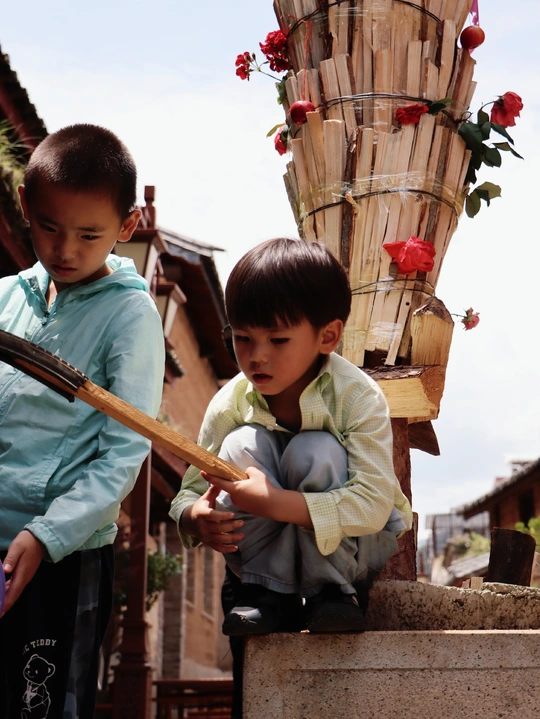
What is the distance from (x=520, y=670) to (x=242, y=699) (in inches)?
24.2

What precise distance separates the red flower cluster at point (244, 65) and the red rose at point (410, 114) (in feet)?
2.54

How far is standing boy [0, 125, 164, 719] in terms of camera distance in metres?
1.95

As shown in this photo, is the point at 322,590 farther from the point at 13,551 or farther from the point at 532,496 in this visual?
the point at 532,496

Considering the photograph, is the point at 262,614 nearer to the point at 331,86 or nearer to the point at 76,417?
the point at 76,417

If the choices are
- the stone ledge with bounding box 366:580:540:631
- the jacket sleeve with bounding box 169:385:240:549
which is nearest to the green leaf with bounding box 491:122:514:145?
the jacket sleeve with bounding box 169:385:240:549

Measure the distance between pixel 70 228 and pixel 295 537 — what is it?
902 mm

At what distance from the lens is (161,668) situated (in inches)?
664

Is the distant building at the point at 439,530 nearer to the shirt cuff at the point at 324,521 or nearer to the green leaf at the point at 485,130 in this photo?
the green leaf at the point at 485,130

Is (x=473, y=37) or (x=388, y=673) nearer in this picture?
(x=388, y=673)

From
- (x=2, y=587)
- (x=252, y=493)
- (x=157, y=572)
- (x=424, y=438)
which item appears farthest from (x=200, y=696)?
(x=2, y=587)

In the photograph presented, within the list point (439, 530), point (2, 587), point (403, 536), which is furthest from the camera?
point (439, 530)

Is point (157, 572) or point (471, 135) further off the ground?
point (471, 135)

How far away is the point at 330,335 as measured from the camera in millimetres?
2242

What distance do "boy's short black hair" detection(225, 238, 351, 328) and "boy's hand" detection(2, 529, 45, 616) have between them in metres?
0.67
